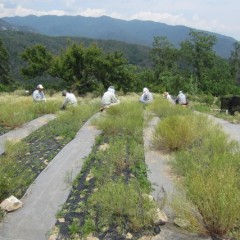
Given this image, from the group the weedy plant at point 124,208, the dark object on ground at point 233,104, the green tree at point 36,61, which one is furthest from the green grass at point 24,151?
the green tree at point 36,61

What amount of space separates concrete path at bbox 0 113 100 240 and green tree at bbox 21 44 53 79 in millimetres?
26426

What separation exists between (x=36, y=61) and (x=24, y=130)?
82.2 feet

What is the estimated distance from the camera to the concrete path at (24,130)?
8125 millimetres

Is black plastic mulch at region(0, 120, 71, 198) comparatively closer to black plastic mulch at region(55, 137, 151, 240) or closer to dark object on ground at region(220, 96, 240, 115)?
black plastic mulch at region(55, 137, 151, 240)

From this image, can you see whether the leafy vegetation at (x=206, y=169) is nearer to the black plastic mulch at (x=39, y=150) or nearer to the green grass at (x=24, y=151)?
the black plastic mulch at (x=39, y=150)

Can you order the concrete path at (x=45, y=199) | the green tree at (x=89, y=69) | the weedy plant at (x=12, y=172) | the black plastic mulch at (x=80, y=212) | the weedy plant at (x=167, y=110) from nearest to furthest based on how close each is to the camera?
the black plastic mulch at (x=80, y=212) < the concrete path at (x=45, y=199) < the weedy plant at (x=12, y=172) < the weedy plant at (x=167, y=110) < the green tree at (x=89, y=69)

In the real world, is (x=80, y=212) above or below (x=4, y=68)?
above

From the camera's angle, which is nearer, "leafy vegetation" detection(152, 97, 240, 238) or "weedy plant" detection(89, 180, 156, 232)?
"leafy vegetation" detection(152, 97, 240, 238)

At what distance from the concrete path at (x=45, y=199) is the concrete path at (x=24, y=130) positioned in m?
1.37

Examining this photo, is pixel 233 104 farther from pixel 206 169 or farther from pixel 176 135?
pixel 206 169

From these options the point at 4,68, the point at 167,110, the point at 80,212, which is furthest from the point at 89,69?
the point at 4,68

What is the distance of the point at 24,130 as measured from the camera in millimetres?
9125

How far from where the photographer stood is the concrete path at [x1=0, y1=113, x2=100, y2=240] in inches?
163

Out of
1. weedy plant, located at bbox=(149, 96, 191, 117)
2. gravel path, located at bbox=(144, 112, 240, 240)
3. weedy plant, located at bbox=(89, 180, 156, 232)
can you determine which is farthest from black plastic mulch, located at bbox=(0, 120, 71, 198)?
weedy plant, located at bbox=(149, 96, 191, 117)
